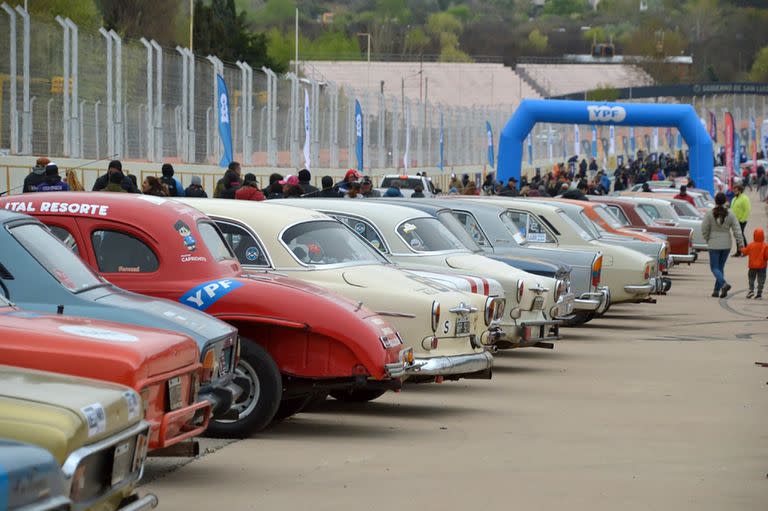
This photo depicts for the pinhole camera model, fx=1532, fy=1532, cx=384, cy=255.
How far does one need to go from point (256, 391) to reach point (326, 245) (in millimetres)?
1917

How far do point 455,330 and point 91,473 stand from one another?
5895mm

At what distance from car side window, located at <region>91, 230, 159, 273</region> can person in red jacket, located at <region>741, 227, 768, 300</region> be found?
16.4 meters

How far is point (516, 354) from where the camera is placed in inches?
655

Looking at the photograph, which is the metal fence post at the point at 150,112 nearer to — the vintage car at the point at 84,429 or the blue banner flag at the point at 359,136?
the blue banner flag at the point at 359,136

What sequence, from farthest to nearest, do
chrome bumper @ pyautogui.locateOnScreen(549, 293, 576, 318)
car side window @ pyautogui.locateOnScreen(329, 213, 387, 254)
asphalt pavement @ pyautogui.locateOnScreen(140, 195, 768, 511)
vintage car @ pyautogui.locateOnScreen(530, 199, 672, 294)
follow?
vintage car @ pyautogui.locateOnScreen(530, 199, 672, 294)
chrome bumper @ pyautogui.locateOnScreen(549, 293, 576, 318)
car side window @ pyautogui.locateOnScreen(329, 213, 387, 254)
asphalt pavement @ pyautogui.locateOnScreen(140, 195, 768, 511)

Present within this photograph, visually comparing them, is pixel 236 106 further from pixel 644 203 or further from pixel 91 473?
pixel 91 473

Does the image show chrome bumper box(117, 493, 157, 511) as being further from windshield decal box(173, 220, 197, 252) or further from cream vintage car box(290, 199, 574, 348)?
cream vintage car box(290, 199, 574, 348)

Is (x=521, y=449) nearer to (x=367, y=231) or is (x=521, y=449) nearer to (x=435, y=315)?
(x=435, y=315)

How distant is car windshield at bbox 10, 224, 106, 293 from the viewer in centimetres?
823

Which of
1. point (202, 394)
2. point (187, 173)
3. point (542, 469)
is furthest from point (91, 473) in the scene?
point (187, 173)

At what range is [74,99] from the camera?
94.0ft

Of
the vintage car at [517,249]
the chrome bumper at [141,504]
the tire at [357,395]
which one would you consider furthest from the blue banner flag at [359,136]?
the chrome bumper at [141,504]

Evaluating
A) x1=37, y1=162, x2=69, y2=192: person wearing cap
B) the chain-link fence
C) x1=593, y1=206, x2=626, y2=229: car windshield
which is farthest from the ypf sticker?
the chain-link fence

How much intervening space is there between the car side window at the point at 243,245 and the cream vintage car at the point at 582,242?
7.15 m
